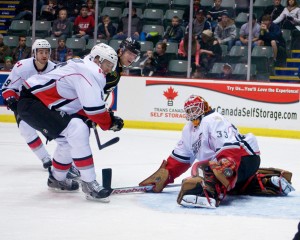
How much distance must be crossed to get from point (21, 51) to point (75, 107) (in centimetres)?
710

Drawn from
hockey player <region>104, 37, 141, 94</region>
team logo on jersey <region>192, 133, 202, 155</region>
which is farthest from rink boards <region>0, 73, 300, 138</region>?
team logo on jersey <region>192, 133, 202, 155</region>

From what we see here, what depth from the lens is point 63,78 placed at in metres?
5.77

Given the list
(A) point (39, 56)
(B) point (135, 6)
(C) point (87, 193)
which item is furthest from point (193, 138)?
(B) point (135, 6)

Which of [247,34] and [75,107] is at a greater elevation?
[247,34]

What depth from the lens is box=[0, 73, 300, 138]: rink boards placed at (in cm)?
1096

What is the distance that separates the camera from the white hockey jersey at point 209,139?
5723mm

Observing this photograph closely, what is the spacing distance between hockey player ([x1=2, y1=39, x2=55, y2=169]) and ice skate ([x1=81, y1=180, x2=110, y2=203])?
1603 millimetres

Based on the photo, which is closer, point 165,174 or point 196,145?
point 196,145

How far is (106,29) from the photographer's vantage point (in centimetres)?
1233

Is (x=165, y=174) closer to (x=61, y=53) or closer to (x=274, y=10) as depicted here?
(x=274, y=10)

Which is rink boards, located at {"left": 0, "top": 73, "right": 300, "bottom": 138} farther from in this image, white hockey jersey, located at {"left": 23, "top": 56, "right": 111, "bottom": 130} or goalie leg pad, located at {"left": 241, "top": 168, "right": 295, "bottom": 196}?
white hockey jersey, located at {"left": 23, "top": 56, "right": 111, "bottom": 130}

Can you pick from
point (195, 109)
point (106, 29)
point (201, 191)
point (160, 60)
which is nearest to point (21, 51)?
point (106, 29)

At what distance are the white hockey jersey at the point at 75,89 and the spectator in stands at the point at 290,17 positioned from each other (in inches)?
240

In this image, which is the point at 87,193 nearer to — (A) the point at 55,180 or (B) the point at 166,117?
(A) the point at 55,180
